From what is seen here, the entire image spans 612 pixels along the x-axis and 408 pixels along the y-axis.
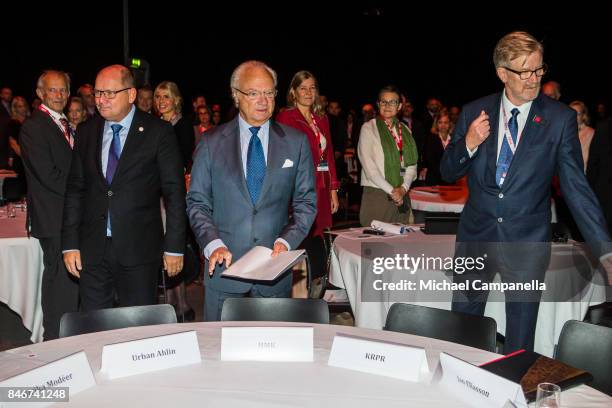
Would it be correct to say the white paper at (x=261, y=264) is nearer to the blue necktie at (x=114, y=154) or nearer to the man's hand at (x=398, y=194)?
the blue necktie at (x=114, y=154)

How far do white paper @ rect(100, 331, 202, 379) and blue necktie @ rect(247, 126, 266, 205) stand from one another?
2.91 ft

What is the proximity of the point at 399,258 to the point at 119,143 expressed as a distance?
1567 millimetres

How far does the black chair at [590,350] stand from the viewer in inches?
87.2

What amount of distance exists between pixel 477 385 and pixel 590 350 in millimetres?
764

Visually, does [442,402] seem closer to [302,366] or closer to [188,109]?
[302,366]

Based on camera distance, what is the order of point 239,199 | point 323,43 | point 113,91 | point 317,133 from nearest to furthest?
point 239,199, point 113,91, point 317,133, point 323,43

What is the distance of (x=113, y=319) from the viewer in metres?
2.52

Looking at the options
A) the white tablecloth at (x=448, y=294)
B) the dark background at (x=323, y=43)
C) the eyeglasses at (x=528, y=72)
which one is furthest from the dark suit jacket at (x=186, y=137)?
the dark background at (x=323, y=43)

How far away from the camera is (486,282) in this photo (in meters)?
2.83

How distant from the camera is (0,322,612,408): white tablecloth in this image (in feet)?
5.80

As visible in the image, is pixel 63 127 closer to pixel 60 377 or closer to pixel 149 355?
pixel 149 355

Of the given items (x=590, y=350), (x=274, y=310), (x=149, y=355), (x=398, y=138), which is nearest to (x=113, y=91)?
(x=274, y=310)

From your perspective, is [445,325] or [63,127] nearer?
[445,325]

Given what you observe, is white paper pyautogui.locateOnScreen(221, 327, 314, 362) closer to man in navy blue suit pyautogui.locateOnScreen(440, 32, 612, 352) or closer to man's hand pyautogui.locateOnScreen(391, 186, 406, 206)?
man in navy blue suit pyautogui.locateOnScreen(440, 32, 612, 352)
